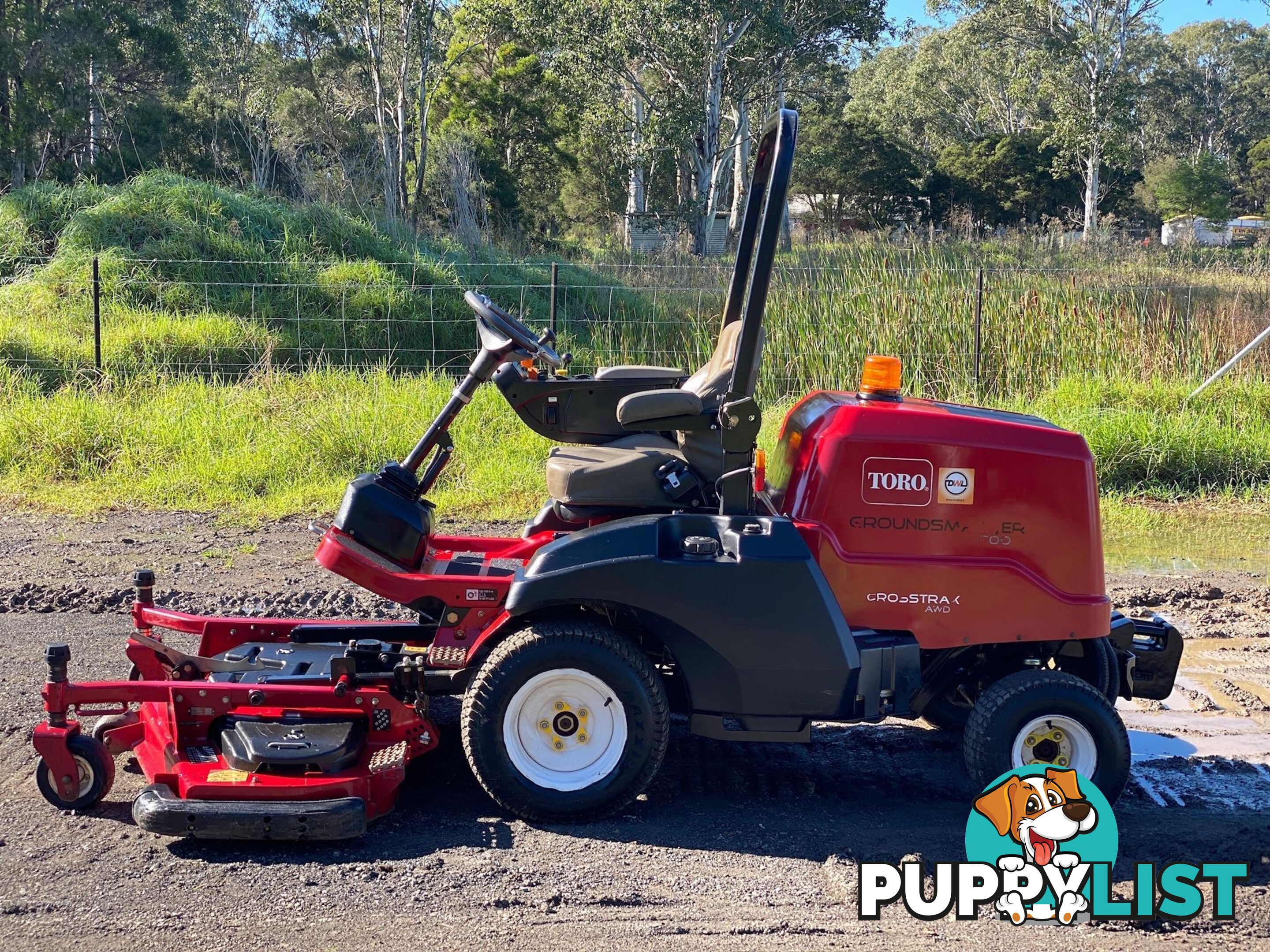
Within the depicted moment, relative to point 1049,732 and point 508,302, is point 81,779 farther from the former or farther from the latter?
point 508,302

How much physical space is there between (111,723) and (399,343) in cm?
985

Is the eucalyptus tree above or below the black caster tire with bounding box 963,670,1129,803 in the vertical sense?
above

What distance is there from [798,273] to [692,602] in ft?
28.3

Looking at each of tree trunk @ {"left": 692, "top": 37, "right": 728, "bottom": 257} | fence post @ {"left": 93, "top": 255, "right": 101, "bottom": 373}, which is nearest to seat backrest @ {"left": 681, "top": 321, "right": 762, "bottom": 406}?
fence post @ {"left": 93, "top": 255, "right": 101, "bottom": 373}

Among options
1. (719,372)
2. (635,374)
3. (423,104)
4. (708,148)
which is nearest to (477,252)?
(635,374)

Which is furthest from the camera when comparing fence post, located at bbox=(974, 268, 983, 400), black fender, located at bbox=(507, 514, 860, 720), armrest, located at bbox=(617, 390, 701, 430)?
fence post, located at bbox=(974, 268, 983, 400)

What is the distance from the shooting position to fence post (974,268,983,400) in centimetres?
1120

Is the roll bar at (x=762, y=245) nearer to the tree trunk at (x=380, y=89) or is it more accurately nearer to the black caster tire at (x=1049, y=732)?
the black caster tire at (x=1049, y=732)

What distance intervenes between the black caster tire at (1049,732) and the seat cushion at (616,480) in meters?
1.28

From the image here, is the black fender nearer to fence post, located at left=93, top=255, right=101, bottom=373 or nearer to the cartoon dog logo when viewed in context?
the cartoon dog logo

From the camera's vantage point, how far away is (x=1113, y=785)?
3896mm

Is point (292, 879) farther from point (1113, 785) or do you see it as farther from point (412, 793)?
point (1113, 785)

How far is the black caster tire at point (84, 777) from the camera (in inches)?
150

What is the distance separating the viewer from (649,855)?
364 cm
